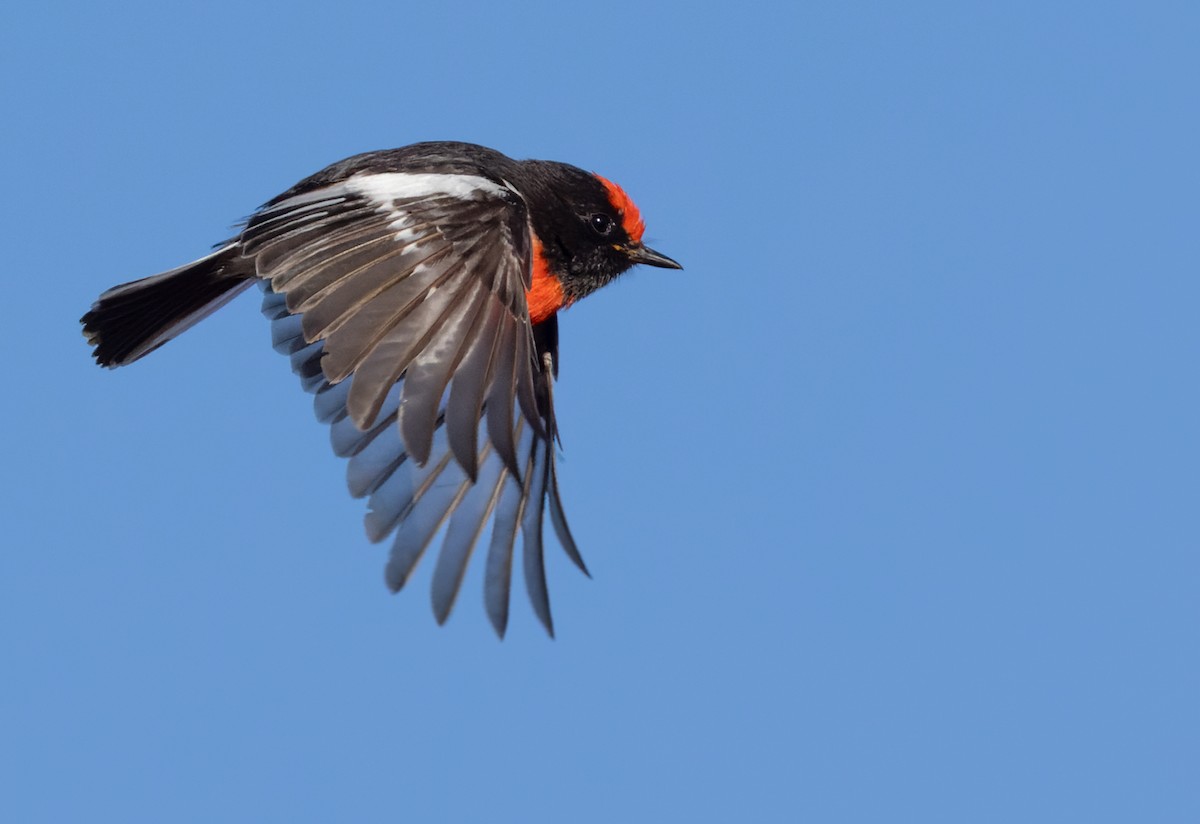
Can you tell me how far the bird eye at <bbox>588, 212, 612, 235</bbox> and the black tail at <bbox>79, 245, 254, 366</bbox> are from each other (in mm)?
1541

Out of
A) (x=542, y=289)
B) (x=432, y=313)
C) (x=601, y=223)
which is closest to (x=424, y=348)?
(x=432, y=313)

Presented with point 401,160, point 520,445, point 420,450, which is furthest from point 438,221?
point 520,445

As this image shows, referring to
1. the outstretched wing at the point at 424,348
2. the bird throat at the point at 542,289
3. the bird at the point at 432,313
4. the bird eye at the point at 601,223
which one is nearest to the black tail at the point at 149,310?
the bird at the point at 432,313

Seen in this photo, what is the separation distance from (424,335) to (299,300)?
420 millimetres

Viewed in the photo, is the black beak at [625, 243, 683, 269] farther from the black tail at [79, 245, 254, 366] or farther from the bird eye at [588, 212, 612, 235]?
the black tail at [79, 245, 254, 366]

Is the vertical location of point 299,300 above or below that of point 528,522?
above

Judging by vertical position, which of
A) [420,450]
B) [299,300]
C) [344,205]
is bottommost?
[420,450]

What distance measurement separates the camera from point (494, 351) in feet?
16.4

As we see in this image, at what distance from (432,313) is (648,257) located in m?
2.38

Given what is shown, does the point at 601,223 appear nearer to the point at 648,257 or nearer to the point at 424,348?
the point at 648,257

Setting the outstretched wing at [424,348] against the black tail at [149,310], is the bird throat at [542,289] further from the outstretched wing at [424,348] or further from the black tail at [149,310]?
the black tail at [149,310]

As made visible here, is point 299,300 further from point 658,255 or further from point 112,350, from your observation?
point 658,255

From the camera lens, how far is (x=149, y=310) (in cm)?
630

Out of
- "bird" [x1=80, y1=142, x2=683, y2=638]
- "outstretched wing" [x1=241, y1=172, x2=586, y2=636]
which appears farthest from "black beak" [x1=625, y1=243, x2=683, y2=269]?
"outstretched wing" [x1=241, y1=172, x2=586, y2=636]
